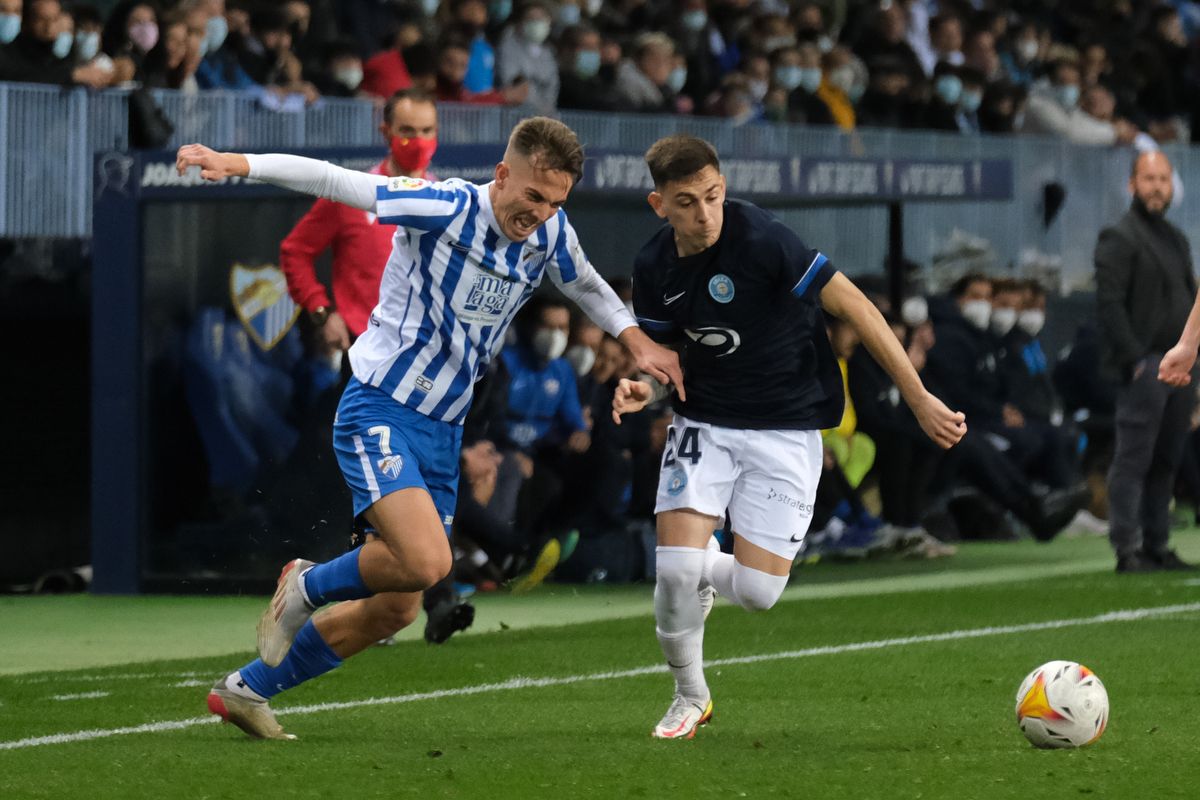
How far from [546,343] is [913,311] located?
3503mm

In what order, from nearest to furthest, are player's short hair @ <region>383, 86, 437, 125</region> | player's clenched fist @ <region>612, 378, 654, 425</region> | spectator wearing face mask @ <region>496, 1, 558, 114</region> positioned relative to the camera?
1. player's clenched fist @ <region>612, 378, 654, 425</region>
2. player's short hair @ <region>383, 86, 437, 125</region>
3. spectator wearing face mask @ <region>496, 1, 558, 114</region>

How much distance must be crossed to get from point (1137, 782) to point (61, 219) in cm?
821

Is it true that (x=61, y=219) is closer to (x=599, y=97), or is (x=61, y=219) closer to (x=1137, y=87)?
(x=599, y=97)

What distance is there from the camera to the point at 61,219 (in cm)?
1252

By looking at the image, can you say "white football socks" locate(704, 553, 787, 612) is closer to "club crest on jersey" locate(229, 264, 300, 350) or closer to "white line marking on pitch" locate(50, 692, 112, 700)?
"white line marking on pitch" locate(50, 692, 112, 700)

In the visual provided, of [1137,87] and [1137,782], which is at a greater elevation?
[1137,87]

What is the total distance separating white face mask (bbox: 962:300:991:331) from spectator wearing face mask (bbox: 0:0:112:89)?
6108 mm

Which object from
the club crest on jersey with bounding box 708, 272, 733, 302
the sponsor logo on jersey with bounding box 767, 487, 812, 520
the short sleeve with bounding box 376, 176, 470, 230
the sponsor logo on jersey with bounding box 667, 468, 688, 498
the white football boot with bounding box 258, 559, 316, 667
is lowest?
the white football boot with bounding box 258, 559, 316, 667

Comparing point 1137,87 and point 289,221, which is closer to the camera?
point 289,221

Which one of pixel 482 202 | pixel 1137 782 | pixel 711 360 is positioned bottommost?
pixel 1137 782

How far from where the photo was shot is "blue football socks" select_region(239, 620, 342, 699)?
6633 mm

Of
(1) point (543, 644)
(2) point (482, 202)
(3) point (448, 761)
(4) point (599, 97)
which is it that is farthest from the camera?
(4) point (599, 97)

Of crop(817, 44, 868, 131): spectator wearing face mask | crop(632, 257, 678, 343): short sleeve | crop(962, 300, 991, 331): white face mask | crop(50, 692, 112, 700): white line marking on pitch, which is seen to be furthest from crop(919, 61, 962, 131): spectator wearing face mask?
crop(632, 257, 678, 343): short sleeve

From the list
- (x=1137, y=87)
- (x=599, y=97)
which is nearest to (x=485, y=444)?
(x=599, y=97)
